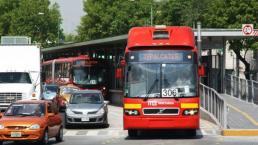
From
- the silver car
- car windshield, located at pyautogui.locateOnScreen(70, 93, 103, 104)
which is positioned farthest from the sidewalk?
car windshield, located at pyautogui.locateOnScreen(70, 93, 103, 104)

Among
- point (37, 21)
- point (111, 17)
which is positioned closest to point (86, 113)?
point (111, 17)

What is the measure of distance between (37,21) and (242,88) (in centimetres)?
6449

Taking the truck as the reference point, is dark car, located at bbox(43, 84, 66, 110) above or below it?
below

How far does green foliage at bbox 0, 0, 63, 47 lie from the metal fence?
58154 mm

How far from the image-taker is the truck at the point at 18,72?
3450 centimetres

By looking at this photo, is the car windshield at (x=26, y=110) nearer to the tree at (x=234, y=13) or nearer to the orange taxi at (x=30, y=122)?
the orange taxi at (x=30, y=122)

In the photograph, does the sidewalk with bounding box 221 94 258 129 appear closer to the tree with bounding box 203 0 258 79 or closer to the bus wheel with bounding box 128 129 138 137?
the bus wheel with bounding box 128 129 138 137

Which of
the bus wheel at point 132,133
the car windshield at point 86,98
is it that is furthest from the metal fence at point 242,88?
the bus wheel at point 132,133

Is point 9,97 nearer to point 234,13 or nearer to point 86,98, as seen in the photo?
point 86,98

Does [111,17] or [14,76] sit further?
[111,17]

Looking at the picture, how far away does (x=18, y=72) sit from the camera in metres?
35.1

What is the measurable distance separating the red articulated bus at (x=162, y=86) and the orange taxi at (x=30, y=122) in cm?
262

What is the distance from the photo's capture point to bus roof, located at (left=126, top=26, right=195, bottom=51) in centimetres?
2536

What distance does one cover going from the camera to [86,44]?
56.5m
